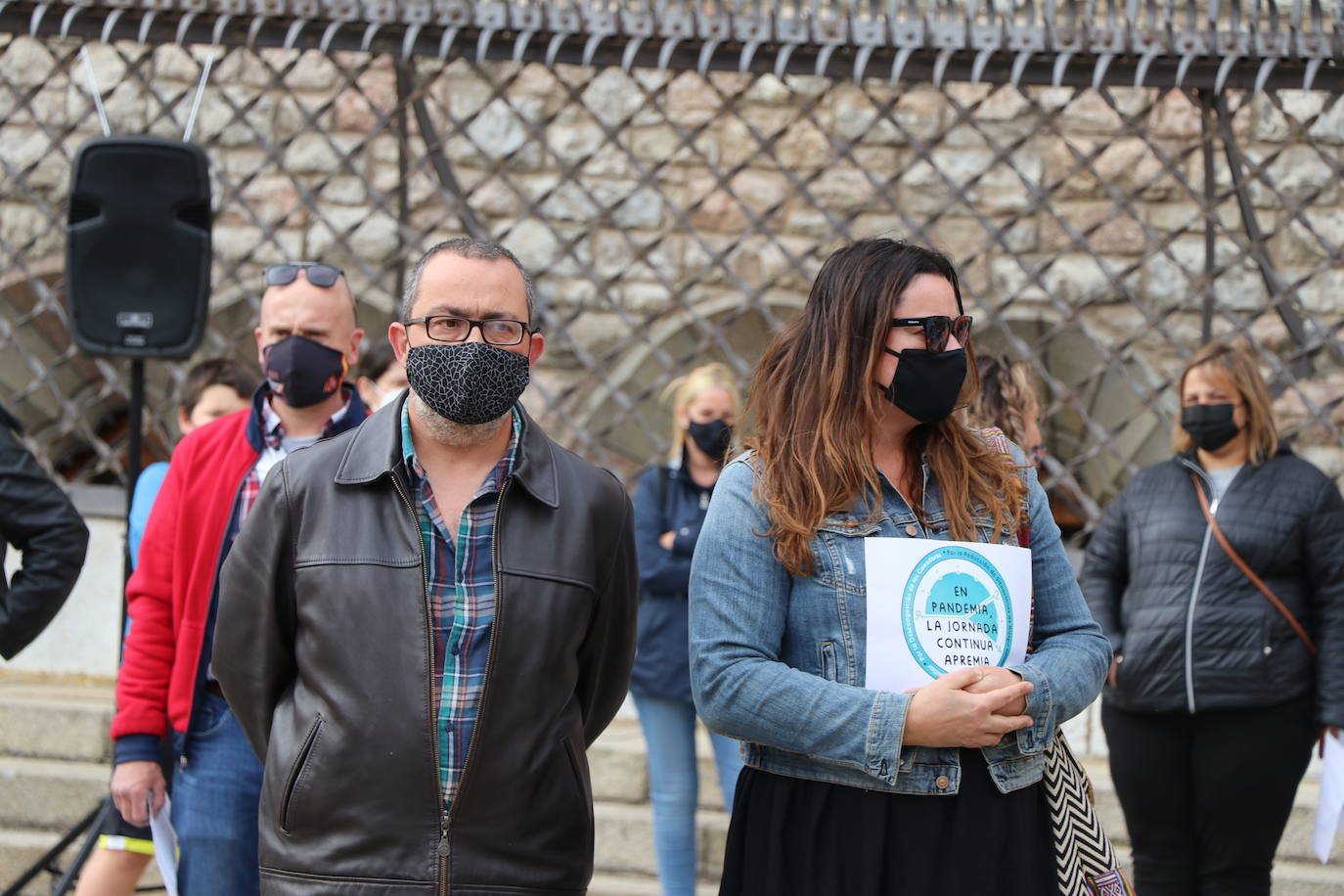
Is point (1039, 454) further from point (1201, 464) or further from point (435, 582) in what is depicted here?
point (435, 582)

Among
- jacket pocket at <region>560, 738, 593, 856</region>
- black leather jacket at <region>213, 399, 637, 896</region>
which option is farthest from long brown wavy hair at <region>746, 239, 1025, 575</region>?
jacket pocket at <region>560, 738, 593, 856</region>

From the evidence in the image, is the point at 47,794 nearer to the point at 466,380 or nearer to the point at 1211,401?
the point at 466,380

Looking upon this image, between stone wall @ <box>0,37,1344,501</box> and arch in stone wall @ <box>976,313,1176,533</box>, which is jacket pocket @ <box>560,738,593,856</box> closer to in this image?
arch in stone wall @ <box>976,313,1176,533</box>

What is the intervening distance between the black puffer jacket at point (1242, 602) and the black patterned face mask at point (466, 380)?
2074mm

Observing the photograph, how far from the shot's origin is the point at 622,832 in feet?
14.2

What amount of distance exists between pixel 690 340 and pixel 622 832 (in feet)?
8.33

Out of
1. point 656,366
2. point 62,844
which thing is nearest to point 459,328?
point 62,844

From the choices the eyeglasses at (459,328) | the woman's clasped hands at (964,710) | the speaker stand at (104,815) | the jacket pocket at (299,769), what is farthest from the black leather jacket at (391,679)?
the speaker stand at (104,815)

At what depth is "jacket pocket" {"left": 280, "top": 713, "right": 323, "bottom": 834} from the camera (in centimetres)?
196

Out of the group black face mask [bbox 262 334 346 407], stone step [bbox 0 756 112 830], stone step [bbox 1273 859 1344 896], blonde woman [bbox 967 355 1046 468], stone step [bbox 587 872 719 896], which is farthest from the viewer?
stone step [bbox 0 756 112 830]

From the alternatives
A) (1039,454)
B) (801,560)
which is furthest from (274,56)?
(801,560)

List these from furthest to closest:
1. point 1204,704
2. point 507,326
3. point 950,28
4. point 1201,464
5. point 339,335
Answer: point 950,28
point 1201,464
point 1204,704
point 339,335
point 507,326

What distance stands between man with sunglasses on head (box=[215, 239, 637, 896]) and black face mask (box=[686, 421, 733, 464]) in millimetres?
1615

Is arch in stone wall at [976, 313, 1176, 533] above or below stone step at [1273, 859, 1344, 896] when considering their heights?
above
